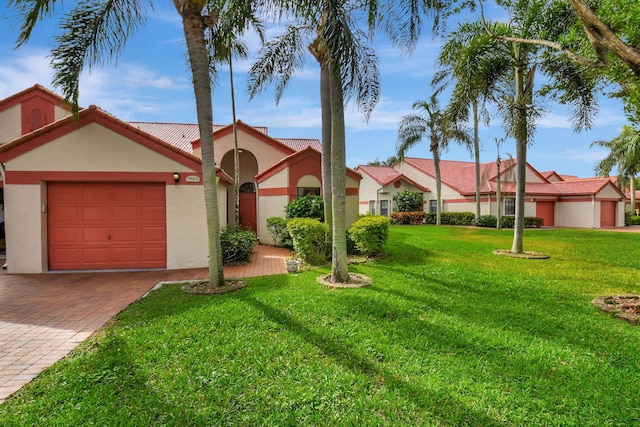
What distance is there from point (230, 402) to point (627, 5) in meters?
8.55

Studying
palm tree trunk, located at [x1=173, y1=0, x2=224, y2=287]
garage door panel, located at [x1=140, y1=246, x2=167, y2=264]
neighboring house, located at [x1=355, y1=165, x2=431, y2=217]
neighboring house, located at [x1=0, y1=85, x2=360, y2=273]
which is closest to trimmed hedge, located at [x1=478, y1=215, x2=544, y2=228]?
neighboring house, located at [x1=355, y1=165, x2=431, y2=217]

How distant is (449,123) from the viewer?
13.3 meters

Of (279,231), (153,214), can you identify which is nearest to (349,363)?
(153,214)

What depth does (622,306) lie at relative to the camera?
666 centimetres

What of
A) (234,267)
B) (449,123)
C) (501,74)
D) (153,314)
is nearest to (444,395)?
(153,314)

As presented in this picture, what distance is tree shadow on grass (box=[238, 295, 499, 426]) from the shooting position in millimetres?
3295

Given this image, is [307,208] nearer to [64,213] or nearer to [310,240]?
[310,240]

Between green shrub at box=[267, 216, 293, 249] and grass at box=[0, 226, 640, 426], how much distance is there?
7.41m

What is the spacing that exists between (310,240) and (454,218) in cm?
2328

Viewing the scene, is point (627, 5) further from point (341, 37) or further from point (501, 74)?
point (501, 74)

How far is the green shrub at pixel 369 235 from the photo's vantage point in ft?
38.7

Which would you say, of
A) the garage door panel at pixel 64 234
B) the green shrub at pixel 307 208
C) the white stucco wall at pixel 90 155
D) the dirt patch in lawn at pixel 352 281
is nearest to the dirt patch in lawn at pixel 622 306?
the dirt patch in lawn at pixel 352 281

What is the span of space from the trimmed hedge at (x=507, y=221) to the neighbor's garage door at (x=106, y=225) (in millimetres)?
25860

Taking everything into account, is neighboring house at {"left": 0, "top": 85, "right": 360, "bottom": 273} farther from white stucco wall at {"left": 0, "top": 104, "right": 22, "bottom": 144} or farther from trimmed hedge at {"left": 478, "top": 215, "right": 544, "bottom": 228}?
trimmed hedge at {"left": 478, "top": 215, "right": 544, "bottom": 228}
